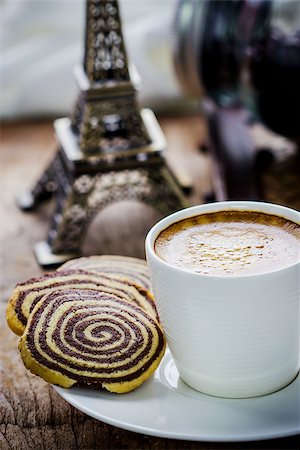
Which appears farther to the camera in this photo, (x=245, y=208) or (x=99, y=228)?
(x=99, y=228)

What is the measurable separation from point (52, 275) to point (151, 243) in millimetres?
131

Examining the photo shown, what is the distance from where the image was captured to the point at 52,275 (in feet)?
2.46

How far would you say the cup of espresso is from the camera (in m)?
0.60

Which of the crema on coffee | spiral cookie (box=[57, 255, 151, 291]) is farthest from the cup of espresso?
spiral cookie (box=[57, 255, 151, 291])

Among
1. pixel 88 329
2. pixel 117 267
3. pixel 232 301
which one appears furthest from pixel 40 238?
pixel 232 301

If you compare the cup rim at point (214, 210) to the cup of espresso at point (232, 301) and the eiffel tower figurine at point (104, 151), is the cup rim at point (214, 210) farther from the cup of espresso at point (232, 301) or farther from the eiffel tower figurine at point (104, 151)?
the eiffel tower figurine at point (104, 151)

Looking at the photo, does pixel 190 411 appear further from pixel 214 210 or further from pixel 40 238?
pixel 40 238

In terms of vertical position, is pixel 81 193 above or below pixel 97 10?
below

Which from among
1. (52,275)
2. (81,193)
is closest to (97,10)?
(81,193)

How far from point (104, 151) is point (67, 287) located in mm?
377

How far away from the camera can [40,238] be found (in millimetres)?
1170

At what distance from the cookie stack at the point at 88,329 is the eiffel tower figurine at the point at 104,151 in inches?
12.6

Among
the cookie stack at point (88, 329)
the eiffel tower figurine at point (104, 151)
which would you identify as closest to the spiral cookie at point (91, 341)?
the cookie stack at point (88, 329)

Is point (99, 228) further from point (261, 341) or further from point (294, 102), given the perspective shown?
point (261, 341)
